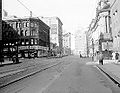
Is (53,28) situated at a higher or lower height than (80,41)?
higher

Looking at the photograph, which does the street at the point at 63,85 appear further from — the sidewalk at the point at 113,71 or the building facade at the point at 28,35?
the building facade at the point at 28,35

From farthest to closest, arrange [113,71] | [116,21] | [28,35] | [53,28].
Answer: [53,28] → [28,35] → [116,21] → [113,71]

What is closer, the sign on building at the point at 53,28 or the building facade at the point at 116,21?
the building facade at the point at 116,21

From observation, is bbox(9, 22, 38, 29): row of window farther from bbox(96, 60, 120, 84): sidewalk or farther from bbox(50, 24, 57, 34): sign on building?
bbox(96, 60, 120, 84): sidewalk

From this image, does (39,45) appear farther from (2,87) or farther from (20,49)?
(2,87)

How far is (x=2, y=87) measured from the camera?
10.3m

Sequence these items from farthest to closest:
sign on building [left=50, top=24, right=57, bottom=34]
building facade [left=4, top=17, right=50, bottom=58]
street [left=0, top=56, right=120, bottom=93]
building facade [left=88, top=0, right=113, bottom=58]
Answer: sign on building [left=50, top=24, right=57, bottom=34]
building facade [left=4, top=17, right=50, bottom=58]
building facade [left=88, top=0, right=113, bottom=58]
street [left=0, top=56, right=120, bottom=93]

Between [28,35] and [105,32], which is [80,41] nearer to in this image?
[28,35]

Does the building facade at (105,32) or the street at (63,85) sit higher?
the building facade at (105,32)

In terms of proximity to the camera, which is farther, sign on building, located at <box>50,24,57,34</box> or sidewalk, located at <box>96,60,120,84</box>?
sign on building, located at <box>50,24,57,34</box>

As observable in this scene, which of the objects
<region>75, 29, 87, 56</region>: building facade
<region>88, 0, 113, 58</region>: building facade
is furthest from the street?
<region>75, 29, 87, 56</region>: building facade

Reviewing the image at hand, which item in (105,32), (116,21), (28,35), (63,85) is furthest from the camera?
(28,35)

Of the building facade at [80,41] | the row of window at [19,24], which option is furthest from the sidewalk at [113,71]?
the building facade at [80,41]

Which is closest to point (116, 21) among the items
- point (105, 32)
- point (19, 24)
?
point (105, 32)
